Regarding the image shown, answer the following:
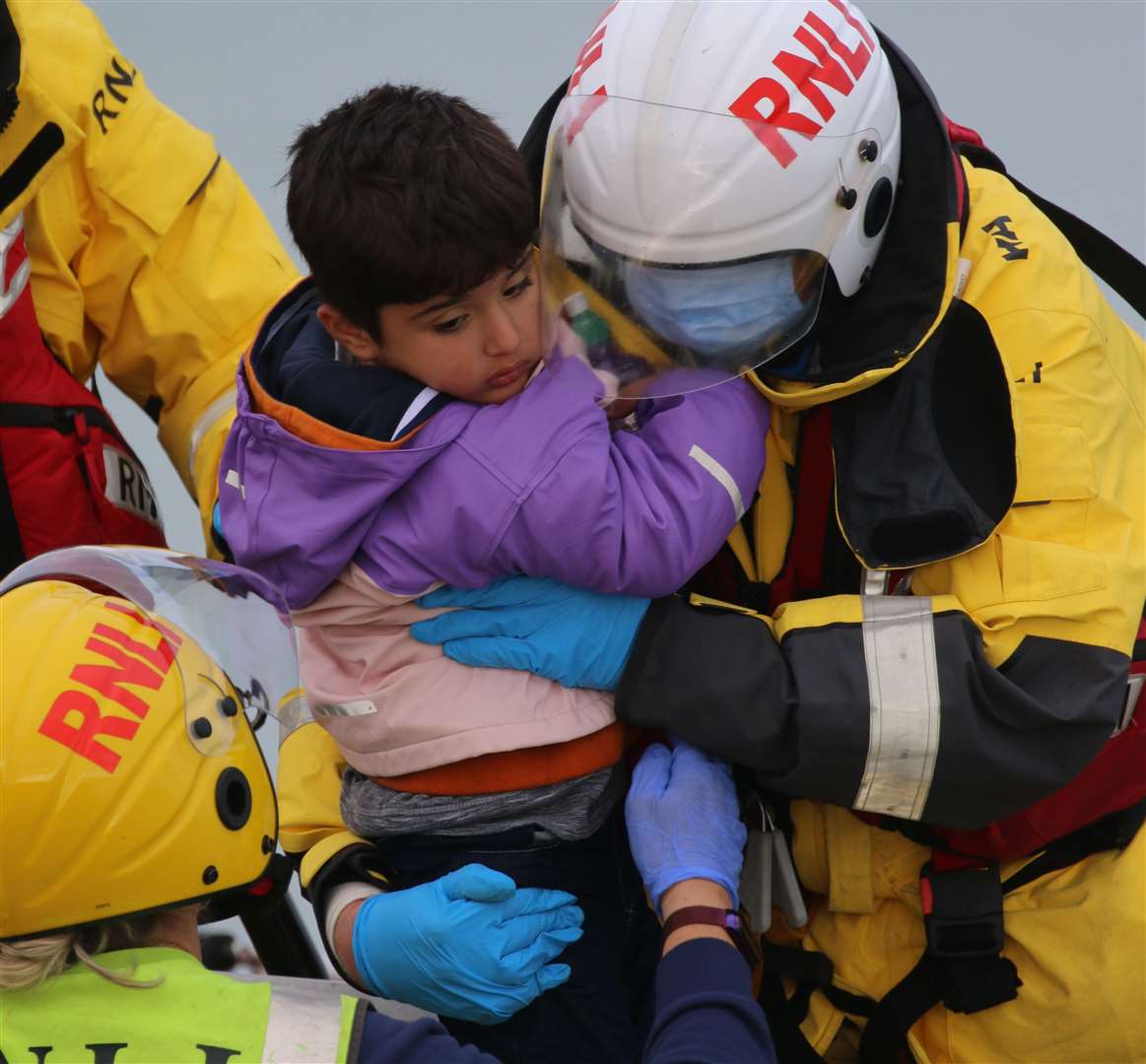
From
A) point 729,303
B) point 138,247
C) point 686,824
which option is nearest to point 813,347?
point 729,303

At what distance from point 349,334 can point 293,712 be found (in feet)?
1.13

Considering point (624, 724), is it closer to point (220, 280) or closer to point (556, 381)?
point (556, 381)

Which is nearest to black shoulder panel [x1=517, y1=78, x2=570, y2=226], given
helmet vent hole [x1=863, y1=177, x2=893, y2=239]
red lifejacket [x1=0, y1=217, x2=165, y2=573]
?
helmet vent hole [x1=863, y1=177, x2=893, y2=239]

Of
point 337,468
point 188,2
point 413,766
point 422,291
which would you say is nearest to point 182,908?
point 413,766

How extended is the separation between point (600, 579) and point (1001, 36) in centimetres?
203

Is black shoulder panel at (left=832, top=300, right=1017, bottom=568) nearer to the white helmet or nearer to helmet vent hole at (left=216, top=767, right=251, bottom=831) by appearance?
the white helmet

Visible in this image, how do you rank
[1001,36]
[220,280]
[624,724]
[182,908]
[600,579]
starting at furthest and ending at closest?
[1001,36] → [220,280] → [624,724] → [600,579] → [182,908]

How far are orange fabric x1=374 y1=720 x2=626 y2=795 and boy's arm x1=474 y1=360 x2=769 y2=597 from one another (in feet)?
0.49

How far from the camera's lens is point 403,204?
1279 mm

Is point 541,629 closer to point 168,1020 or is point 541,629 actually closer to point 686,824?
point 686,824

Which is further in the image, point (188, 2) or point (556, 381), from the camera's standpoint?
point (188, 2)

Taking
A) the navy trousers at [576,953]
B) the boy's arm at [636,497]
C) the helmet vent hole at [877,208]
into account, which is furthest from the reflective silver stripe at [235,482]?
the helmet vent hole at [877,208]

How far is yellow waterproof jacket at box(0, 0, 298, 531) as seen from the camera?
68.0 inches

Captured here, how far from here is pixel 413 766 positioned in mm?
1403
